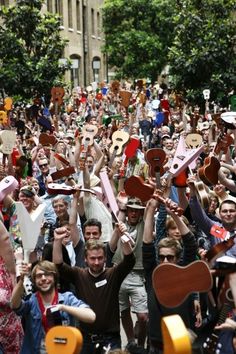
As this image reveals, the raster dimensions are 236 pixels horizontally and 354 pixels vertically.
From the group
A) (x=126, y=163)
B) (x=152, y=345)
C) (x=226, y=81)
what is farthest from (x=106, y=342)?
(x=226, y=81)

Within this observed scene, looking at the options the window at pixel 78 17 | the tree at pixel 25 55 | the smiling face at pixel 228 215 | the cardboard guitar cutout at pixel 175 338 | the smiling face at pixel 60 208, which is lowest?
the smiling face at pixel 60 208

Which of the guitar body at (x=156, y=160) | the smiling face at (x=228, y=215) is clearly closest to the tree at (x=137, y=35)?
Answer: the guitar body at (x=156, y=160)

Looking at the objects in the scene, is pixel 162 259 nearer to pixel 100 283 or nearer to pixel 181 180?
pixel 100 283

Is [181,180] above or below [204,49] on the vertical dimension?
below

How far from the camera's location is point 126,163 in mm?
10805

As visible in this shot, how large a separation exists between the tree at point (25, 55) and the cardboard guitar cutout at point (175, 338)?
18377 millimetres

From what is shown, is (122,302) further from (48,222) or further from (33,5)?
(33,5)

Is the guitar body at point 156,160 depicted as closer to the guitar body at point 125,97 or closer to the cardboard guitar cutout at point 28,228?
the cardboard guitar cutout at point 28,228

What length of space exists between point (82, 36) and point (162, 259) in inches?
1643

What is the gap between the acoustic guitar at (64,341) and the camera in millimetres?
3883

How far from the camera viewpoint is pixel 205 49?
64.4 ft

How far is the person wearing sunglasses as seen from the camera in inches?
224

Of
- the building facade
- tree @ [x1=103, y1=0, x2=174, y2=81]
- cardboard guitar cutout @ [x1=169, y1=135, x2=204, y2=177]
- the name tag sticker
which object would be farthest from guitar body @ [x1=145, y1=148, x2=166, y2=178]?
tree @ [x1=103, y1=0, x2=174, y2=81]

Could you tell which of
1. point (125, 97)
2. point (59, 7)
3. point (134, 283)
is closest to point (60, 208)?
point (134, 283)
